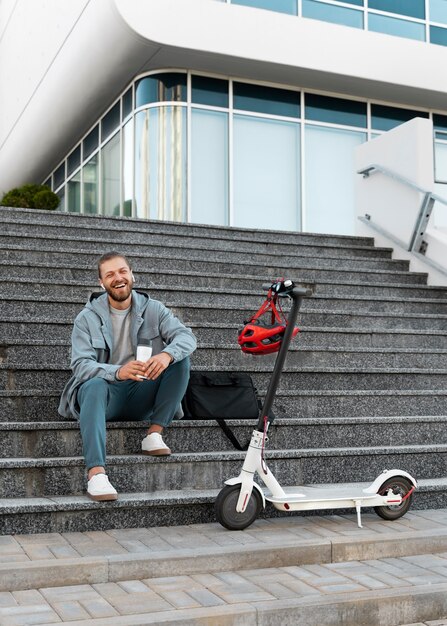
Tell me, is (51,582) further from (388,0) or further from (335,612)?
(388,0)

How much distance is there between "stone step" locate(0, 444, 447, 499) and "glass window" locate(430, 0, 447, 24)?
11451mm

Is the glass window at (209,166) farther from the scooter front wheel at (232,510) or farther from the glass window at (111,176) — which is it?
the scooter front wheel at (232,510)

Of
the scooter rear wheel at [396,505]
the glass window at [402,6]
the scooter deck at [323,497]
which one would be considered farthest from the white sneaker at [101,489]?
the glass window at [402,6]

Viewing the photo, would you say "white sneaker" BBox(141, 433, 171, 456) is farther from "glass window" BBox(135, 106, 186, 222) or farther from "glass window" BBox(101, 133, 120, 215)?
"glass window" BBox(101, 133, 120, 215)

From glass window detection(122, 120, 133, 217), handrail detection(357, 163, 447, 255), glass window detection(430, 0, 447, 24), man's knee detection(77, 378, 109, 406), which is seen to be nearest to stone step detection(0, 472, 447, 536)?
man's knee detection(77, 378, 109, 406)

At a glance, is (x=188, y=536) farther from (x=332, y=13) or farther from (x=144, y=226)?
(x=332, y=13)

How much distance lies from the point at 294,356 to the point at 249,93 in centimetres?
844

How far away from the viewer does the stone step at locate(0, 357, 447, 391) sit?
5.36m

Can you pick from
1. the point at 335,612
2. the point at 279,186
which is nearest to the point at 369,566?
the point at 335,612

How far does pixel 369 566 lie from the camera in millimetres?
4094

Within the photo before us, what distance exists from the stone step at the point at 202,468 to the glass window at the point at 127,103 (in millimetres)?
10011

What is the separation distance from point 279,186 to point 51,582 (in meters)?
11.0

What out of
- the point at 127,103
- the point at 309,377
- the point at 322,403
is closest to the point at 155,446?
the point at 322,403

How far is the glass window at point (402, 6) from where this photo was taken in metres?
14.3
